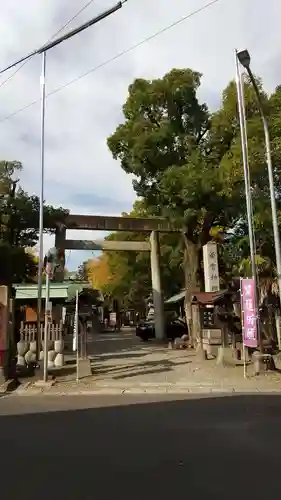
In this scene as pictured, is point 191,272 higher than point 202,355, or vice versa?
point 191,272

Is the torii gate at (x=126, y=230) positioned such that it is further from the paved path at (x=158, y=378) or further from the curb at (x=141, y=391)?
the curb at (x=141, y=391)

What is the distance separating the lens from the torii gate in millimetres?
29550

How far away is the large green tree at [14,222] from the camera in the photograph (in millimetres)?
23078

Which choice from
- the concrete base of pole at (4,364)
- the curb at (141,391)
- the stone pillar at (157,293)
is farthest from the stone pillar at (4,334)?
the stone pillar at (157,293)

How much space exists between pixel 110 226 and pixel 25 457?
24692mm

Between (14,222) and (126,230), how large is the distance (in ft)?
30.3

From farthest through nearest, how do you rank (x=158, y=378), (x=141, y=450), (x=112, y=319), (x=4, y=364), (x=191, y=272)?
1. (x=112, y=319)
2. (x=191, y=272)
3. (x=4, y=364)
4. (x=158, y=378)
5. (x=141, y=450)

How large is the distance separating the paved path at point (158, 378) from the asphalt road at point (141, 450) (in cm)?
262

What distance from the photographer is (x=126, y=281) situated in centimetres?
5266

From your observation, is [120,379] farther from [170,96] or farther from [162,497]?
[170,96]

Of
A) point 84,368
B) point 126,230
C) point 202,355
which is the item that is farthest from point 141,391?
point 126,230

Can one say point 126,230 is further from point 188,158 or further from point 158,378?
point 158,378

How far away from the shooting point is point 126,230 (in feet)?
104

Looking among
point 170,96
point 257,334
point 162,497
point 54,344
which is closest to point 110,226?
point 170,96
